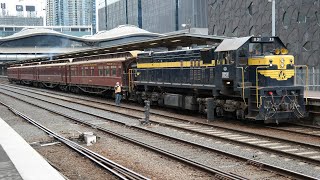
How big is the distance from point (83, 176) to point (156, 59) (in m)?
15.1

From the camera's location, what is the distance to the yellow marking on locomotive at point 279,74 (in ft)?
53.5

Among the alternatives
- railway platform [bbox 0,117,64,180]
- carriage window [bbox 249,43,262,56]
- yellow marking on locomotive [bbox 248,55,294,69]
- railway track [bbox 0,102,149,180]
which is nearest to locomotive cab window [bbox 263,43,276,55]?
carriage window [bbox 249,43,262,56]

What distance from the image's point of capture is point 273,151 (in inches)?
451

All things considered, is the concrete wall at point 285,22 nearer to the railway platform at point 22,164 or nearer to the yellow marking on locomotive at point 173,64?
the yellow marking on locomotive at point 173,64

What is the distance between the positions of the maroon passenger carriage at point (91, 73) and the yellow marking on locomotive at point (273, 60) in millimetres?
12403

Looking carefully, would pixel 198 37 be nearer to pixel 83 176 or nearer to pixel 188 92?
A: pixel 188 92

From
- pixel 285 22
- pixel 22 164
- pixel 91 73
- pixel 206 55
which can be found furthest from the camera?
pixel 285 22

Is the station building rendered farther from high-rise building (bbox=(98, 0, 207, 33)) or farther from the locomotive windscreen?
the locomotive windscreen

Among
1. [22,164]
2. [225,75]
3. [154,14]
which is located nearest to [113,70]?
[225,75]

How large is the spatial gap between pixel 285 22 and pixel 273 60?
36.6m

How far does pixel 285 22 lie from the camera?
166ft

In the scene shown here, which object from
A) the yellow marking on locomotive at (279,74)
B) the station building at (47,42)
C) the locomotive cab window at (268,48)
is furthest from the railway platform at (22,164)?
the station building at (47,42)

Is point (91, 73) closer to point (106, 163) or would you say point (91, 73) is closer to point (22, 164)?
point (106, 163)

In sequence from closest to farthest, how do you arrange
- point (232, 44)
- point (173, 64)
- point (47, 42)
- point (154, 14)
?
point (232, 44), point (173, 64), point (154, 14), point (47, 42)
